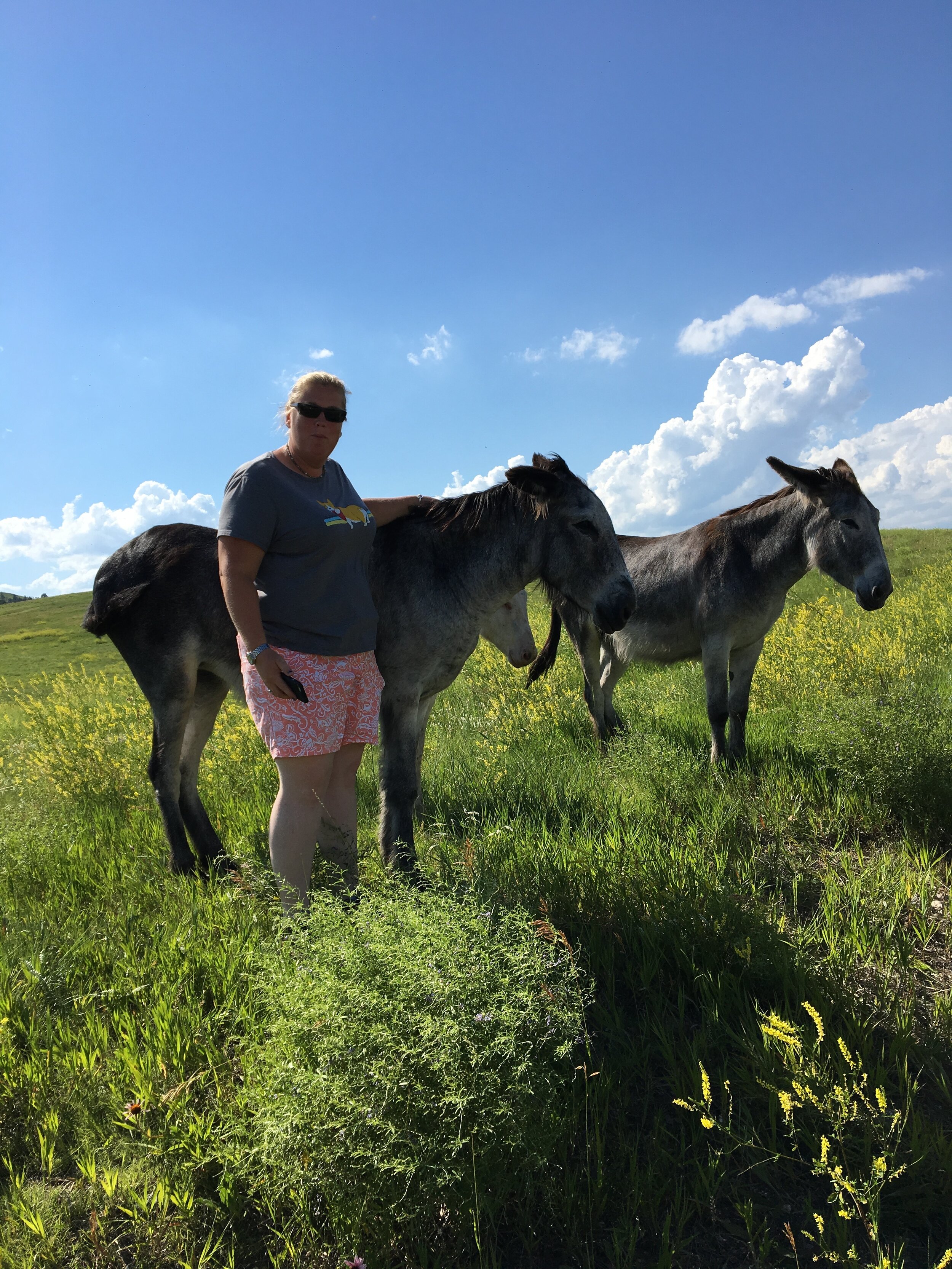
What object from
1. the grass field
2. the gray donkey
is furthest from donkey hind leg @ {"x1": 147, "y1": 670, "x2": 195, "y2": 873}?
the grass field

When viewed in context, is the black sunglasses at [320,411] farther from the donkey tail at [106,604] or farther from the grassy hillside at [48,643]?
the grassy hillside at [48,643]

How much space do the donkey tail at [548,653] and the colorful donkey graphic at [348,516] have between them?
318 cm

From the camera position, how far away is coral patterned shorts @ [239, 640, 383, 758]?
3.01m

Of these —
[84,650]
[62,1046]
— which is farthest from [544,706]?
[84,650]

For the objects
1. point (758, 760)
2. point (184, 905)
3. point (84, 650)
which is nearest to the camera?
point (184, 905)

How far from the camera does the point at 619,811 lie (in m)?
4.63

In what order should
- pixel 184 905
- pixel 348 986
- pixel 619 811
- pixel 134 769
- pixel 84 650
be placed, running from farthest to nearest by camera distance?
pixel 84 650 < pixel 134 769 < pixel 619 811 < pixel 184 905 < pixel 348 986

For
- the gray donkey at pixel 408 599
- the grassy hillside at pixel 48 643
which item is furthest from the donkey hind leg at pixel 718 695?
the grassy hillside at pixel 48 643

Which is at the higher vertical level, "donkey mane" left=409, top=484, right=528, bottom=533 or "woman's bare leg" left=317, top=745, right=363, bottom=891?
"donkey mane" left=409, top=484, right=528, bottom=533

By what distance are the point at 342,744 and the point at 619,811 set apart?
2.21 metres

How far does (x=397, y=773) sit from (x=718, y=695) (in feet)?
11.7

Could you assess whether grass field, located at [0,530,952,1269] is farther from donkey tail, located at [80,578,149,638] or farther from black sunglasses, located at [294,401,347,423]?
black sunglasses, located at [294,401,347,423]

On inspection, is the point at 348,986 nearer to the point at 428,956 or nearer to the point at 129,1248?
the point at 428,956

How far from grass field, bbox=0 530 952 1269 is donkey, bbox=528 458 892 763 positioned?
4.19ft
